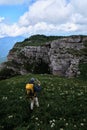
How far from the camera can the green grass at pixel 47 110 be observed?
1011 inches

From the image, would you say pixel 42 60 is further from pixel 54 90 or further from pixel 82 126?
pixel 82 126

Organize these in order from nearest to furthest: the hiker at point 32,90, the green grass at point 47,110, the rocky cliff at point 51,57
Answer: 1. the green grass at point 47,110
2. the hiker at point 32,90
3. the rocky cliff at point 51,57

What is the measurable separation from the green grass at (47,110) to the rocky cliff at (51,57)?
708 inches

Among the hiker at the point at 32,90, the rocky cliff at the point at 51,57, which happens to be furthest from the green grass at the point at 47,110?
the rocky cliff at the point at 51,57

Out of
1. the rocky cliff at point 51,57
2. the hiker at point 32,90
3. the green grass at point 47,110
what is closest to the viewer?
the green grass at point 47,110

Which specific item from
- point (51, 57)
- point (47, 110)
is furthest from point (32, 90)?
point (51, 57)

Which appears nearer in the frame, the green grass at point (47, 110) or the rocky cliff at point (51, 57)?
the green grass at point (47, 110)

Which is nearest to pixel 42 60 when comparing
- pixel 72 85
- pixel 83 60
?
pixel 83 60

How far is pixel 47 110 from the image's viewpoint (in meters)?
28.8

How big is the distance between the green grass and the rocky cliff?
1799 centimetres

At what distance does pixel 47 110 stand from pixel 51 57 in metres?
29.3

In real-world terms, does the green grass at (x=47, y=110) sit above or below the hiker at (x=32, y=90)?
below

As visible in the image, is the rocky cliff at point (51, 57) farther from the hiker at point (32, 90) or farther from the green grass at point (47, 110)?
the hiker at point (32, 90)

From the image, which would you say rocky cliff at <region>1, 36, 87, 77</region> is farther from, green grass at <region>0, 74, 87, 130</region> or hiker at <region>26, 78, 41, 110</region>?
hiker at <region>26, 78, 41, 110</region>
